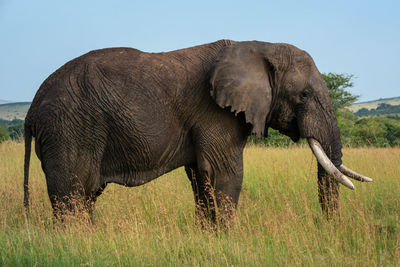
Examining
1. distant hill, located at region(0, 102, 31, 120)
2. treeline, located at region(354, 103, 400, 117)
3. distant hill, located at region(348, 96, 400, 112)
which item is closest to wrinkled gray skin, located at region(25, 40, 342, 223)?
distant hill, located at region(0, 102, 31, 120)

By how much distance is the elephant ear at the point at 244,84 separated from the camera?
5496mm

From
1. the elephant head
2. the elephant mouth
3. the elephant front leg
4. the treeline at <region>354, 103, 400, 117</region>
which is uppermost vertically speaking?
the elephant head

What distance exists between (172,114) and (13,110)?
117522mm

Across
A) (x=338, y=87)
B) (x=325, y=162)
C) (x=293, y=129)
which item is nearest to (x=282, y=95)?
(x=293, y=129)

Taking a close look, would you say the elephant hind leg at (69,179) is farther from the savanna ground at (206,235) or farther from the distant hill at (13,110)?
the distant hill at (13,110)

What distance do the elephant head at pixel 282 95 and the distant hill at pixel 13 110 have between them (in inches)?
4278

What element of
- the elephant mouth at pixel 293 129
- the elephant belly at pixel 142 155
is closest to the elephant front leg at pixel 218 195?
the elephant belly at pixel 142 155

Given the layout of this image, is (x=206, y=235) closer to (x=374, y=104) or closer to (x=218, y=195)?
(x=218, y=195)

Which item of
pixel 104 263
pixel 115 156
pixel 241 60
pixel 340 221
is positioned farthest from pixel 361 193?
pixel 104 263

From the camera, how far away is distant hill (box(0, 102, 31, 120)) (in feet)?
354

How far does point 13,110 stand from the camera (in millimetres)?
113375

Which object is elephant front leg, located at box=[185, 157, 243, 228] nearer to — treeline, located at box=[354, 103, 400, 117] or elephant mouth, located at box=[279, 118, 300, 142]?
elephant mouth, located at box=[279, 118, 300, 142]

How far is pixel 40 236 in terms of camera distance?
A: 16.9ft

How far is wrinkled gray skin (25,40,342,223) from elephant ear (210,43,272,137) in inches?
0.5
